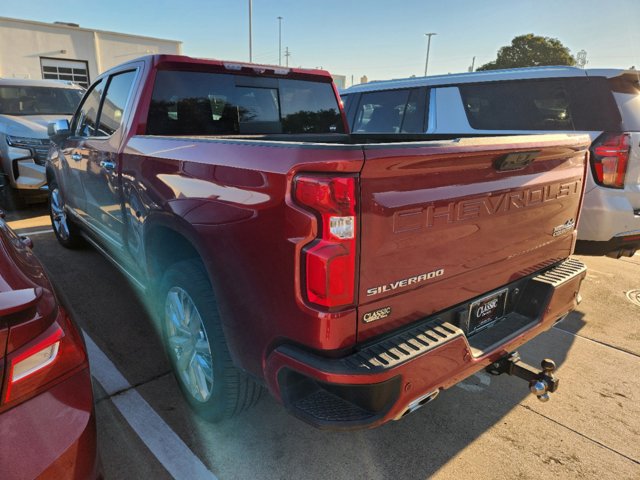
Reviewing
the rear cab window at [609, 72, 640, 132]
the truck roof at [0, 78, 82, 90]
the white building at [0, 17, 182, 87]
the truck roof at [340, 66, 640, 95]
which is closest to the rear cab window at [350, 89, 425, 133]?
the truck roof at [340, 66, 640, 95]

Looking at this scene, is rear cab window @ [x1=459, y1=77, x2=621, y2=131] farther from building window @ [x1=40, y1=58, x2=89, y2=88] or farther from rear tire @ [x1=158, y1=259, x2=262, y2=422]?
building window @ [x1=40, y1=58, x2=89, y2=88]

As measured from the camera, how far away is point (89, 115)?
414cm

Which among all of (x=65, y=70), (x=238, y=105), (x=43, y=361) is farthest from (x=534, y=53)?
(x=43, y=361)

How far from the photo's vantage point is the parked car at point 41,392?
1.33 m

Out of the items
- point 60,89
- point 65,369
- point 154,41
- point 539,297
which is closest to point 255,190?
point 65,369

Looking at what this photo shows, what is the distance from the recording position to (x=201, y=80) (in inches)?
128

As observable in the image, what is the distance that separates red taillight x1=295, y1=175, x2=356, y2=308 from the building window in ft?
107

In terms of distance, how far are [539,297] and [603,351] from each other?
151cm

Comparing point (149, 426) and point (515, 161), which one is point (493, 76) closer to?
point (515, 161)

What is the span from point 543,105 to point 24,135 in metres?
7.81

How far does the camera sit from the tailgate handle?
202 centimetres

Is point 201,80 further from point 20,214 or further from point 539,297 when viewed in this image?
point 20,214

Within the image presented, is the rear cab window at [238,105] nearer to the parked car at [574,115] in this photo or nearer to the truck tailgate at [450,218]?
the parked car at [574,115]

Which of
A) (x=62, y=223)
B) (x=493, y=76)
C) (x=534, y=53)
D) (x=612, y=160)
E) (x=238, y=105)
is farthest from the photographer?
(x=534, y=53)
